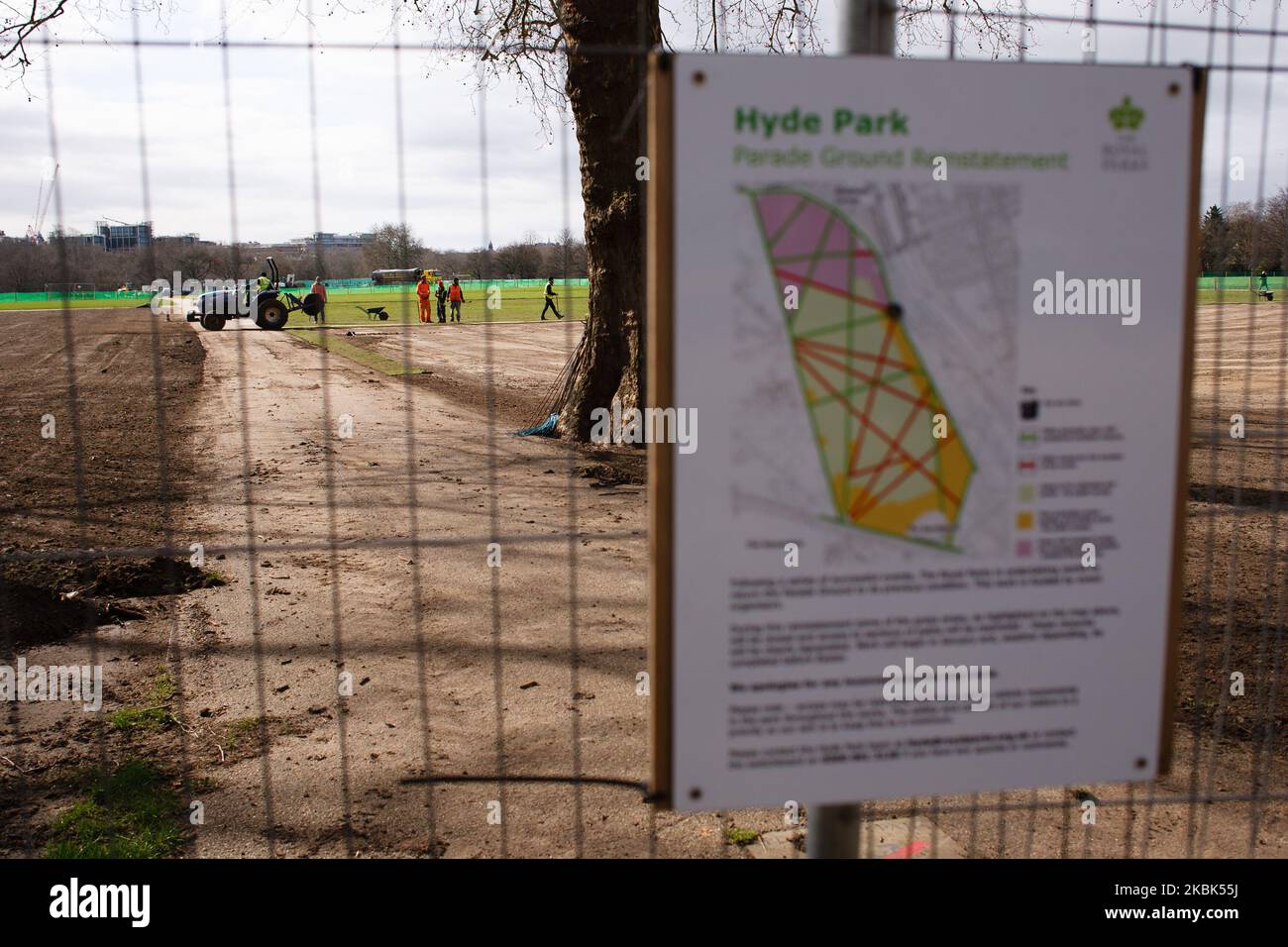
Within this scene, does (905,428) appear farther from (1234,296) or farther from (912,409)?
(1234,296)

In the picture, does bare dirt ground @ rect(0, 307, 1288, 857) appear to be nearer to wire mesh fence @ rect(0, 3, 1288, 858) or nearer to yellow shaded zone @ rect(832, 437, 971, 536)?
wire mesh fence @ rect(0, 3, 1288, 858)

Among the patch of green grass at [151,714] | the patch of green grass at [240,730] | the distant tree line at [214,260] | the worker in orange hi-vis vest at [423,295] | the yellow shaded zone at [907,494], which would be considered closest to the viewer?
the yellow shaded zone at [907,494]

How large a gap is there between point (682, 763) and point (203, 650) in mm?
3793

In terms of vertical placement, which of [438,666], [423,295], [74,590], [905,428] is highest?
[423,295]

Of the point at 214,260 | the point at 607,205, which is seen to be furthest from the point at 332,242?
the point at 607,205

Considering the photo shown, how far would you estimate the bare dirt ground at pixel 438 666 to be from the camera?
3.47 metres

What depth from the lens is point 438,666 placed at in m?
4.94

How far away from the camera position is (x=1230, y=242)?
3789 millimetres

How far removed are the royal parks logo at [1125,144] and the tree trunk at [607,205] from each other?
682 cm

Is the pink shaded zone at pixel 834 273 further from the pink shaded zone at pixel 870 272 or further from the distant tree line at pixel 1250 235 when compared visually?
the distant tree line at pixel 1250 235

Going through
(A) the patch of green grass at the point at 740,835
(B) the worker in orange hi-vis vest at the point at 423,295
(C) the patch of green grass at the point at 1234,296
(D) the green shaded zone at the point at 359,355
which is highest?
(B) the worker in orange hi-vis vest at the point at 423,295

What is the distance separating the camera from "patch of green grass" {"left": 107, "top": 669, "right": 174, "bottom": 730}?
4367mm

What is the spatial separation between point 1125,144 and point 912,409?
678 millimetres

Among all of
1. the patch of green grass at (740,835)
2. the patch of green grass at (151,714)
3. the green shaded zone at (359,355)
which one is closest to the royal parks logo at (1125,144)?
the patch of green grass at (740,835)
